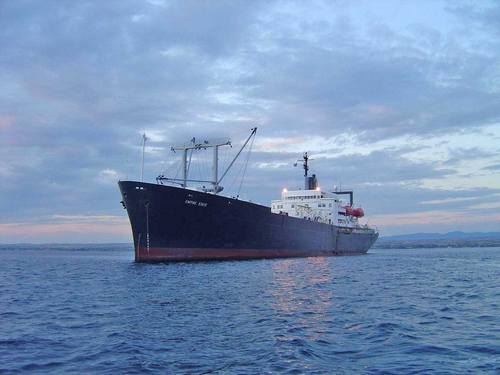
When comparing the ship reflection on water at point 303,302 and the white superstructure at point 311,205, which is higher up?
the white superstructure at point 311,205

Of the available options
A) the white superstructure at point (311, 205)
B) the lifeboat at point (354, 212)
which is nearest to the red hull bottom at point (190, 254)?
the white superstructure at point (311, 205)

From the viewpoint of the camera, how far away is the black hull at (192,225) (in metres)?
40.4

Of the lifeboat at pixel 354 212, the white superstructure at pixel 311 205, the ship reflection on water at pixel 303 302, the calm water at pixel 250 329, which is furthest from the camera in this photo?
the lifeboat at pixel 354 212

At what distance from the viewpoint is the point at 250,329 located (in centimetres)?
1516

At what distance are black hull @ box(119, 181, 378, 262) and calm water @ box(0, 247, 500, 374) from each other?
45.2 ft

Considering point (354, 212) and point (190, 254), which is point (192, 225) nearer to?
point (190, 254)

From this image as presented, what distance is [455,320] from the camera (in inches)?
661

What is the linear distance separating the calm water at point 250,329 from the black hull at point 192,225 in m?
13.8

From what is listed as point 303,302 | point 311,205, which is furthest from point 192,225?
point 311,205

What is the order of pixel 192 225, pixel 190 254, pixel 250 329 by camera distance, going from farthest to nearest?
1. pixel 190 254
2. pixel 192 225
3. pixel 250 329

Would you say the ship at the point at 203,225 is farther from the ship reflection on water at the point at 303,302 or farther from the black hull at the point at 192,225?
the ship reflection on water at the point at 303,302

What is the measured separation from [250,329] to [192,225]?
2732 centimetres

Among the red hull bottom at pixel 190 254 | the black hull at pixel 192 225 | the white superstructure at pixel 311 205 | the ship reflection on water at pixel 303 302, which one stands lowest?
the ship reflection on water at pixel 303 302

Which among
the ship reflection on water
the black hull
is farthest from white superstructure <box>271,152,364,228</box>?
the ship reflection on water
